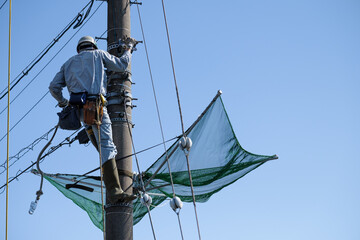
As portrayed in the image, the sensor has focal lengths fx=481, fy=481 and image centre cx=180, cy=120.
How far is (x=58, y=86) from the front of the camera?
17.1 ft

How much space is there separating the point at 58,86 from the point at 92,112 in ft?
2.18

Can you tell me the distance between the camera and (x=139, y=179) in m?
5.65

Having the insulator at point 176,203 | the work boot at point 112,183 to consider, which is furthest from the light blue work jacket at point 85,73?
the insulator at point 176,203

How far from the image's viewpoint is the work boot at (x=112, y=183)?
4.90 metres

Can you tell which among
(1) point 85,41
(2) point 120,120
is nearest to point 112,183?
(2) point 120,120

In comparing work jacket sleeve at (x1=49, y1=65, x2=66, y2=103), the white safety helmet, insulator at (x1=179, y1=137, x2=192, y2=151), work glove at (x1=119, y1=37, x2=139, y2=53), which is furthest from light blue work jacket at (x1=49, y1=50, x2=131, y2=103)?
insulator at (x1=179, y1=137, x2=192, y2=151)

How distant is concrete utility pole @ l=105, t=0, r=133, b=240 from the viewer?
16.7 ft

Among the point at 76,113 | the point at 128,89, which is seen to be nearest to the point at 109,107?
the point at 128,89

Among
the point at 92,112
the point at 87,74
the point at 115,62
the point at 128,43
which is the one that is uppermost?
the point at 128,43

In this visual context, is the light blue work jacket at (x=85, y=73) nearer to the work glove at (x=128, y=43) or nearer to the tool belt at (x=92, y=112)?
the tool belt at (x=92, y=112)

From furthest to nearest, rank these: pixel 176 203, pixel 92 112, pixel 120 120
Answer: pixel 120 120, pixel 176 203, pixel 92 112

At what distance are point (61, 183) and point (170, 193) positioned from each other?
1.72m

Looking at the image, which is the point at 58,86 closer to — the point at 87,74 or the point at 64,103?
the point at 64,103

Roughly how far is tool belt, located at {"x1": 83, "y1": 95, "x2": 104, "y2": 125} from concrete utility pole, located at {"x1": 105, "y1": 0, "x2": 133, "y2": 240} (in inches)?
26.8
